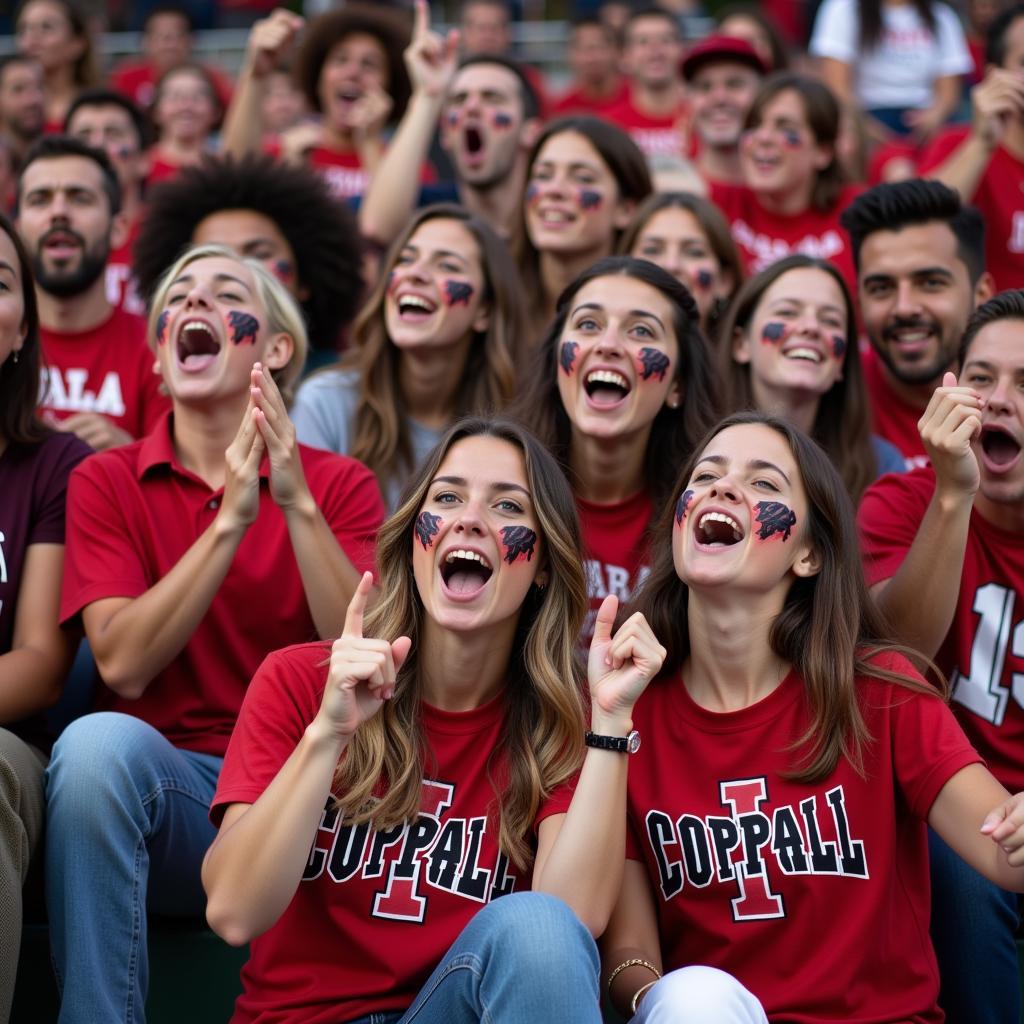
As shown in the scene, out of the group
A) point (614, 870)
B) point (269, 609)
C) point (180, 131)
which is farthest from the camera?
point (180, 131)

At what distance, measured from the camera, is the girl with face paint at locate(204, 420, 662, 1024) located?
2.90m

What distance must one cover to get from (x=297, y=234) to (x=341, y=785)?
10.2 feet

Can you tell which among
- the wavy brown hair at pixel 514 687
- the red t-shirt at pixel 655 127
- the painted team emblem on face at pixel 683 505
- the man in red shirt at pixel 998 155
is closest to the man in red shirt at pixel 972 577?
the painted team emblem on face at pixel 683 505

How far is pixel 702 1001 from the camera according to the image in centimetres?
284

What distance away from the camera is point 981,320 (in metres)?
4.09

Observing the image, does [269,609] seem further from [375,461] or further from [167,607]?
[375,461]

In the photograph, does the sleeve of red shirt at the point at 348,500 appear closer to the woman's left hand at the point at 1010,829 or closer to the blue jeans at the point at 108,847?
Answer: the blue jeans at the point at 108,847

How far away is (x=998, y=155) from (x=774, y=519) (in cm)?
356

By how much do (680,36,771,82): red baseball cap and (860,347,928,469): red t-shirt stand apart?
2888 mm

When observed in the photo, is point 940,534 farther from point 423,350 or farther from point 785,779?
point 423,350

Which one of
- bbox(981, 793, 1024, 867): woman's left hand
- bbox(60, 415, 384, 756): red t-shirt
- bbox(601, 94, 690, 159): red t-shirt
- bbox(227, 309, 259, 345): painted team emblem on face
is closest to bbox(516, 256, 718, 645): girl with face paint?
bbox(60, 415, 384, 756): red t-shirt

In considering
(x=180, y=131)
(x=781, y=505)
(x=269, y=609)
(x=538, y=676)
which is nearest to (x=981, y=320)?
(x=781, y=505)

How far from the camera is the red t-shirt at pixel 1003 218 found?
6.32m

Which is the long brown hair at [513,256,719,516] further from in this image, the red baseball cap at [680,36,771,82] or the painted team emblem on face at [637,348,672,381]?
the red baseball cap at [680,36,771,82]
